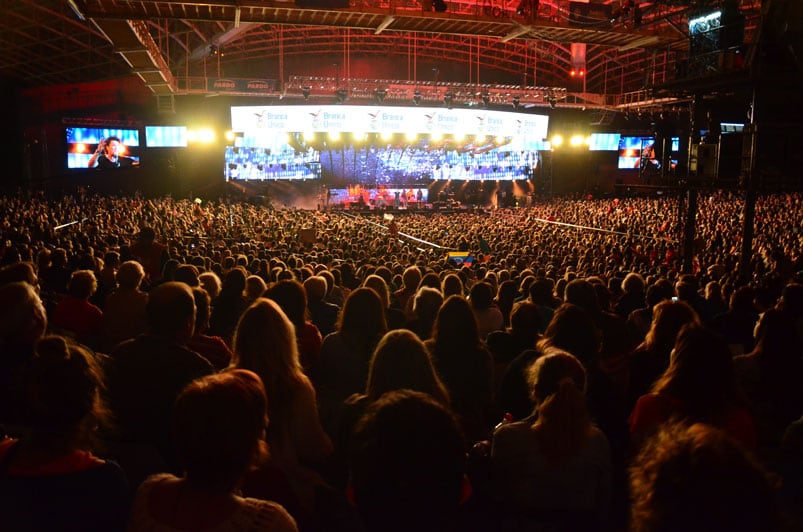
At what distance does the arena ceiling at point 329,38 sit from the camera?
44.8 feet

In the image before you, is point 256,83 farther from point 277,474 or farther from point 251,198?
point 277,474

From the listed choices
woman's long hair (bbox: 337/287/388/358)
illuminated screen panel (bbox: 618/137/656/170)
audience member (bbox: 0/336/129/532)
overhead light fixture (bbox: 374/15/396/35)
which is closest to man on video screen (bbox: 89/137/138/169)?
overhead light fixture (bbox: 374/15/396/35)

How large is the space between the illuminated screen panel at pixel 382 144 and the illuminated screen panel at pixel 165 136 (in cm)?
279

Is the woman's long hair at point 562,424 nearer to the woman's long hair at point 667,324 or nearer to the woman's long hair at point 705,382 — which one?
the woman's long hair at point 705,382

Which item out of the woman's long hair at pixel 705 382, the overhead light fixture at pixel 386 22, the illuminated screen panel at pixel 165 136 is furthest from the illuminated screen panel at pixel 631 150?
the woman's long hair at pixel 705 382

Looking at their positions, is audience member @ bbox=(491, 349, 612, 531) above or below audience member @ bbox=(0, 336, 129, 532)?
below

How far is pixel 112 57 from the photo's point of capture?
2792 cm

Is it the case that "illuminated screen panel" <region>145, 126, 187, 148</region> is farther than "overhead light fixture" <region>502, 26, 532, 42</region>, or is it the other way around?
"illuminated screen panel" <region>145, 126, 187, 148</region>

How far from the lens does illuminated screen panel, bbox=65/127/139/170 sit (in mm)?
31797

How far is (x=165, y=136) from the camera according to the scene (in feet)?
108

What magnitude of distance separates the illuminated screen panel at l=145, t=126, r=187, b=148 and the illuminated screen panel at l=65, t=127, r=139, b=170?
1052 millimetres

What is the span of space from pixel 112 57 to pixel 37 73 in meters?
6.21

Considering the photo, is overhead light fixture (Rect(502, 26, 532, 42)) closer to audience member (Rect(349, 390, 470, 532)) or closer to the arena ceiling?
the arena ceiling

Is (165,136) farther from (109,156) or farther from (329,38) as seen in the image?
(329,38)
